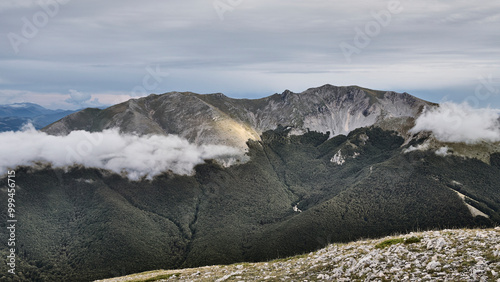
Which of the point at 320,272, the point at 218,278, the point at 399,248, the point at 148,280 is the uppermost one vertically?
the point at 399,248

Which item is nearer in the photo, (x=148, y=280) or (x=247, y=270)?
(x=247, y=270)

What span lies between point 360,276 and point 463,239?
40.6ft

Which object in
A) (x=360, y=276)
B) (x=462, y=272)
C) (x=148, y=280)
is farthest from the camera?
(x=148, y=280)

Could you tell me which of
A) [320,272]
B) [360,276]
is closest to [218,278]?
[320,272]

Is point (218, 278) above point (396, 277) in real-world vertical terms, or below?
below

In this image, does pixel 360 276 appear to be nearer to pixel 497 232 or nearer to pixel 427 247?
pixel 427 247

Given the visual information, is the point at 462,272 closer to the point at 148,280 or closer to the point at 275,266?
the point at 275,266

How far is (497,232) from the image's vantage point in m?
31.2

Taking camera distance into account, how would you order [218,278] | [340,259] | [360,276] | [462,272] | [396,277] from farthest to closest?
[218,278] → [340,259] → [360,276] → [396,277] → [462,272]

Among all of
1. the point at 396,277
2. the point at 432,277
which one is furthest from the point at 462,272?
the point at 396,277

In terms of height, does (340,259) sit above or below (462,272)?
below

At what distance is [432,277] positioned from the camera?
23.8m

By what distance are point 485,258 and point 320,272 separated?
14210 millimetres

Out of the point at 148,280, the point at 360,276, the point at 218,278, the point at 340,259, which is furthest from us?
the point at 148,280
